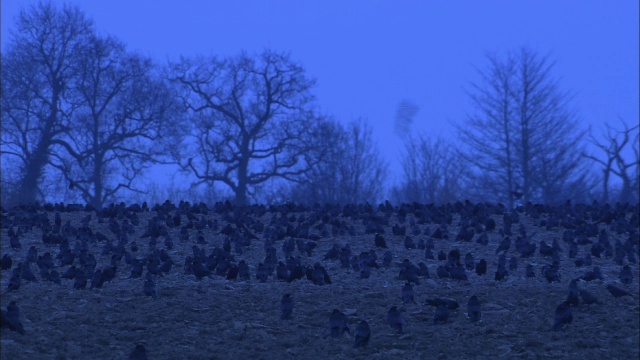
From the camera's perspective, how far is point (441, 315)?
9688 mm

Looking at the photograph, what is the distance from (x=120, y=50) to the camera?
3653 centimetres

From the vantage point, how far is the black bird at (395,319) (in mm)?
9359

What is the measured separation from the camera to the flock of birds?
10516 mm

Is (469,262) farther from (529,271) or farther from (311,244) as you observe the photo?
(311,244)

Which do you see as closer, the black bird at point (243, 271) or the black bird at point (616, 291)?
the black bird at point (616, 291)

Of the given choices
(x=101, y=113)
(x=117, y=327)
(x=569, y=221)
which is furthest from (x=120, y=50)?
(x=117, y=327)

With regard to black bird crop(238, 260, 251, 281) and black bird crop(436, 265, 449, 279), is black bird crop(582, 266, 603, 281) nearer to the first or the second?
black bird crop(436, 265, 449, 279)

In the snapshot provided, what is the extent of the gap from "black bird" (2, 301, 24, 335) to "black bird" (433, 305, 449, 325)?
448cm

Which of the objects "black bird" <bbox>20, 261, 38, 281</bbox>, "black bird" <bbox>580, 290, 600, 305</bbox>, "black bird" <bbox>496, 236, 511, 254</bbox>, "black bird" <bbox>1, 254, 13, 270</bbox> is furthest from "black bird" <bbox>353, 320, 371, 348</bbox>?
"black bird" <bbox>1, 254, 13, 270</bbox>

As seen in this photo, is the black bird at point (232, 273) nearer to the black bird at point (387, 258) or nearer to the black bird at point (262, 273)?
the black bird at point (262, 273)

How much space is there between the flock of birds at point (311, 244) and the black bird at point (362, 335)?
0.01 metres

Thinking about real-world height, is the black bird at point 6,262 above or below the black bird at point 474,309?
above

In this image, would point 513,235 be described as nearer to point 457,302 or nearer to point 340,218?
point 340,218

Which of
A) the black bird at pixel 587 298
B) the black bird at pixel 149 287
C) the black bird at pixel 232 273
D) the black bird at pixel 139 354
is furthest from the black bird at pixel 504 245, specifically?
the black bird at pixel 139 354
